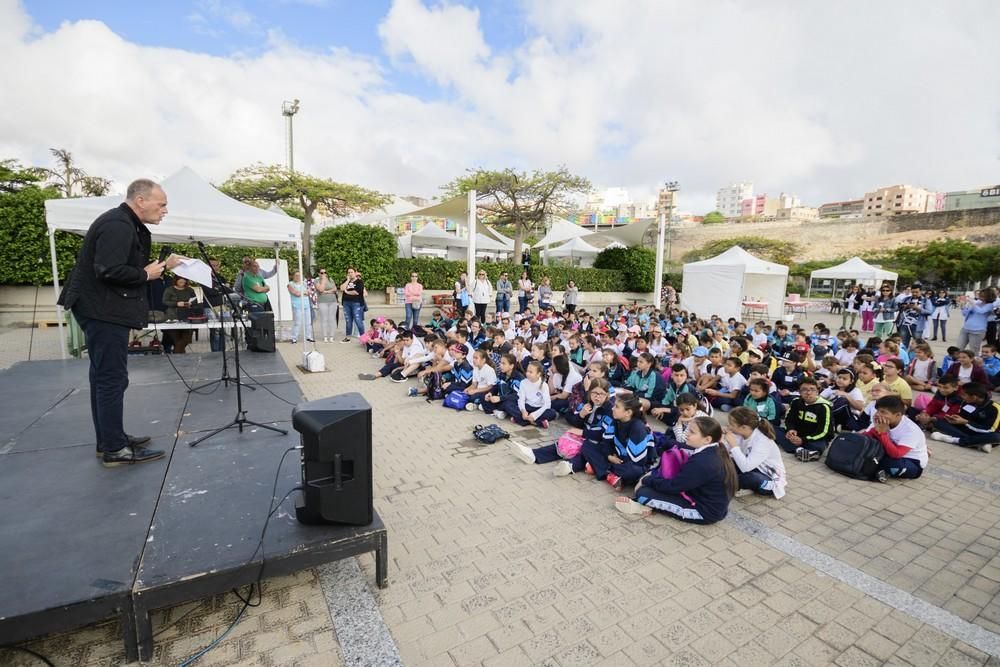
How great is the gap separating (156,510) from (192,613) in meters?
0.61

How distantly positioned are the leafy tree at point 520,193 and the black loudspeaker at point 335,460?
20.0m

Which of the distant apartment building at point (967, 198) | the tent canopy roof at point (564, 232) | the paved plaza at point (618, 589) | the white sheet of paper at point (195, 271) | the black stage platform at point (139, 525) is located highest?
the distant apartment building at point (967, 198)

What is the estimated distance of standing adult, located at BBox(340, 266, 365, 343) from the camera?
11.2 m

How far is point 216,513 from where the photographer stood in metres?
2.69

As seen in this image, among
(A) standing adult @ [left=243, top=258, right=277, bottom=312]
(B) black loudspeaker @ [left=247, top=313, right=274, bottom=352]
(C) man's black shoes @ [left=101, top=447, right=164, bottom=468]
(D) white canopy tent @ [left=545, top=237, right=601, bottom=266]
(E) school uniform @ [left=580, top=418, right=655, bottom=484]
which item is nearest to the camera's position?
(C) man's black shoes @ [left=101, top=447, right=164, bottom=468]

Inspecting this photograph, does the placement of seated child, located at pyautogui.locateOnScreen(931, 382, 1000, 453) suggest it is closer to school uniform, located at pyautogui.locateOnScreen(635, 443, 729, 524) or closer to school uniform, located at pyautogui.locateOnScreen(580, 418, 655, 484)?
school uniform, located at pyautogui.locateOnScreen(635, 443, 729, 524)

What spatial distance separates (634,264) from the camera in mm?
23594

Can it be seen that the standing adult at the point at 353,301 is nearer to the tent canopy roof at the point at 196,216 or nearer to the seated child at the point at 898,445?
the tent canopy roof at the point at 196,216

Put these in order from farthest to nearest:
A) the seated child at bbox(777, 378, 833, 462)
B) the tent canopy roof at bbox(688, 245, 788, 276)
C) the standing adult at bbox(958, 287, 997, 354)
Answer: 1. the tent canopy roof at bbox(688, 245, 788, 276)
2. the standing adult at bbox(958, 287, 997, 354)
3. the seated child at bbox(777, 378, 833, 462)

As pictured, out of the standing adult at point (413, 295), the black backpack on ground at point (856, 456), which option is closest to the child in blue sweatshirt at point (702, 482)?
the black backpack on ground at point (856, 456)

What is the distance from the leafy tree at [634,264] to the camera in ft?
77.5

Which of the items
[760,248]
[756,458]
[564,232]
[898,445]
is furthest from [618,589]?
[760,248]

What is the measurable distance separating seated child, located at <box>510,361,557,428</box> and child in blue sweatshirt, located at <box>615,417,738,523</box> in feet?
7.41

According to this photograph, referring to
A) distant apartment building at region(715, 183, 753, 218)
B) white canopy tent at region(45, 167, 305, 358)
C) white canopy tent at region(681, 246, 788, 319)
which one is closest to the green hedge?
white canopy tent at region(681, 246, 788, 319)
